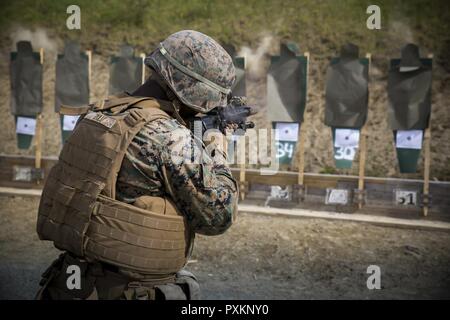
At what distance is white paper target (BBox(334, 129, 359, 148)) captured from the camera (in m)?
6.82

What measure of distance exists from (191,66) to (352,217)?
15.7 feet

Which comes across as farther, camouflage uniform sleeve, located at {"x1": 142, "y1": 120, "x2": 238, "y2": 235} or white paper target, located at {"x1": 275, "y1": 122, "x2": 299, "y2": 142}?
white paper target, located at {"x1": 275, "y1": 122, "x2": 299, "y2": 142}

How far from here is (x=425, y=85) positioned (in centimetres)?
648

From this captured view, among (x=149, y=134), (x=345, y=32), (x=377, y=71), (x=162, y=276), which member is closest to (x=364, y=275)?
(x=162, y=276)

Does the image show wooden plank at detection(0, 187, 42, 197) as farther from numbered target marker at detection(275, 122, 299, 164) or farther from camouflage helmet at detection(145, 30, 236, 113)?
camouflage helmet at detection(145, 30, 236, 113)

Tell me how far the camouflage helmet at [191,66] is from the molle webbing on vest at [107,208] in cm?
14

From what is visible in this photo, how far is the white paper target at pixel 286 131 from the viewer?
711 centimetres

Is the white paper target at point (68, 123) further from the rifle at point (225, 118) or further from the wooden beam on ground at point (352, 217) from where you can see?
the rifle at point (225, 118)

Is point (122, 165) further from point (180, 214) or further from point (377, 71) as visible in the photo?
point (377, 71)

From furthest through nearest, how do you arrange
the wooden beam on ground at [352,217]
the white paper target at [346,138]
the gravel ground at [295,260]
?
the white paper target at [346,138] → the wooden beam on ground at [352,217] → the gravel ground at [295,260]

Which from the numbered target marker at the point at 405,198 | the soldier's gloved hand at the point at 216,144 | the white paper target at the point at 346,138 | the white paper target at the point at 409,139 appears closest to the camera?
the soldier's gloved hand at the point at 216,144

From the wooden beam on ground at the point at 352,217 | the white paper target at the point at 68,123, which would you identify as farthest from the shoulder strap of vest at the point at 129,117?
the white paper target at the point at 68,123

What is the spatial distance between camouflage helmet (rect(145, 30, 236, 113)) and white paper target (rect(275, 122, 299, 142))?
5.17 m

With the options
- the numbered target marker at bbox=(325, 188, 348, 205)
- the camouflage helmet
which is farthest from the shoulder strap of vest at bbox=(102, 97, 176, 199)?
the numbered target marker at bbox=(325, 188, 348, 205)
